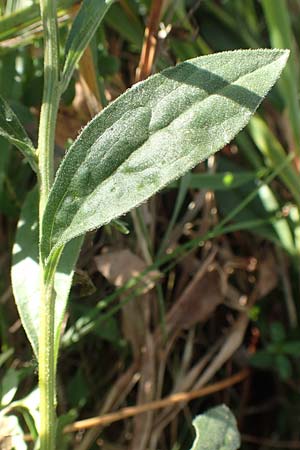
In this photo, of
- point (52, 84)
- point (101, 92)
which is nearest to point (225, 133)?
point (52, 84)

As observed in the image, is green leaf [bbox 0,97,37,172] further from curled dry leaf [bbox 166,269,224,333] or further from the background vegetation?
curled dry leaf [bbox 166,269,224,333]

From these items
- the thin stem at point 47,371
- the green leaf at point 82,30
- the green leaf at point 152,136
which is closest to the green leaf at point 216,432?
Result: the thin stem at point 47,371

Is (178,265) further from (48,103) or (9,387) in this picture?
(48,103)

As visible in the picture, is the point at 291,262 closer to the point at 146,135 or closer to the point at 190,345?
the point at 190,345

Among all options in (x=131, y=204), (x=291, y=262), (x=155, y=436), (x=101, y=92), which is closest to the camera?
(x=131, y=204)

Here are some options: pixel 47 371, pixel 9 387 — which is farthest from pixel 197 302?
pixel 47 371
